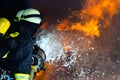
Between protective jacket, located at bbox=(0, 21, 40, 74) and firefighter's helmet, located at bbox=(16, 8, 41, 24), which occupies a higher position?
firefighter's helmet, located at bbox=(16, 8, 41, 24)

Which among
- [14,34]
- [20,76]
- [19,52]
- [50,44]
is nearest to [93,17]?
[50,44]

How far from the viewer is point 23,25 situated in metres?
6.12

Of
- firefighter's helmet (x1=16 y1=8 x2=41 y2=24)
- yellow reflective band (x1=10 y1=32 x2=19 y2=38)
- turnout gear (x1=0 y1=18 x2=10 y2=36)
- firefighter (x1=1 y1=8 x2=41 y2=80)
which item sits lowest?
firefighter (x1=1 y1=8 x2=41 y2=80)

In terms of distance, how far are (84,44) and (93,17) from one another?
2.92 feet

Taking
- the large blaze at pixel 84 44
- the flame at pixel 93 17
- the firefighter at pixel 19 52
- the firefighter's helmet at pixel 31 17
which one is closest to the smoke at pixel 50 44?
the large blaze at pixel 84 44

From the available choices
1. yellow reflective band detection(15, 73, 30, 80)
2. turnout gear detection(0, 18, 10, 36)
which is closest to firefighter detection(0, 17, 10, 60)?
turnout gear detection(0, 18, 10, 36)

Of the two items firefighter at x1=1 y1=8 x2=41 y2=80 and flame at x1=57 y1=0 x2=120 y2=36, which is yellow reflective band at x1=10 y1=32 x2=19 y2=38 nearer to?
firefighter at x1=1 y1=8 x2=41 y2=80

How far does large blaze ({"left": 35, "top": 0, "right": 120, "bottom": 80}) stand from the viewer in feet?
27.3

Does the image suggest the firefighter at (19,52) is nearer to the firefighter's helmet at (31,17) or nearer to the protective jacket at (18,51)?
the protective jacket at (18,51)

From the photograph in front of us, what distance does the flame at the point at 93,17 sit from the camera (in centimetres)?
897

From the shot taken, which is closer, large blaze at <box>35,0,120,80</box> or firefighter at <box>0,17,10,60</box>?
firefighter at <box>0,17,10,60</box>

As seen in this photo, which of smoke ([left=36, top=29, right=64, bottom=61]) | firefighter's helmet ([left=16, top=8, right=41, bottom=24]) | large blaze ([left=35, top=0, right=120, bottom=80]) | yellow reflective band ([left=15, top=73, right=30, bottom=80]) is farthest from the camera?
smoke ([left=36, top=29, right=64, bottom=61])

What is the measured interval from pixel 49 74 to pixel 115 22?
8.12ft

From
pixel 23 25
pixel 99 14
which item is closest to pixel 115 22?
pixel 99 14
